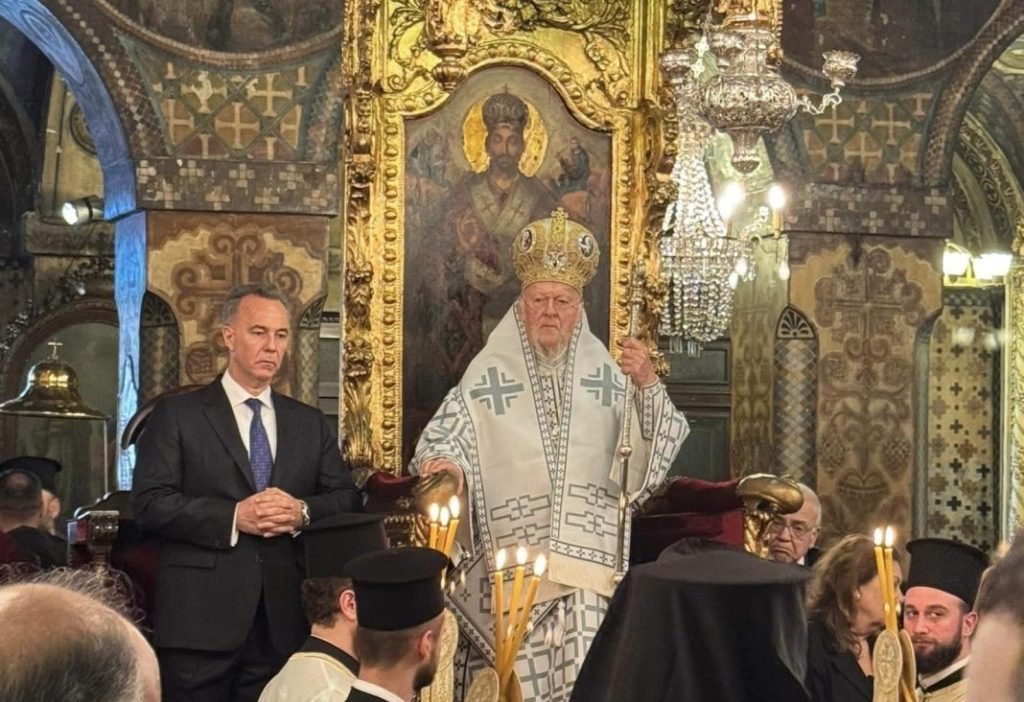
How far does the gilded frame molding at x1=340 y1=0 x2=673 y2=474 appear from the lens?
7.92m

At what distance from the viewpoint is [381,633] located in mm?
4246

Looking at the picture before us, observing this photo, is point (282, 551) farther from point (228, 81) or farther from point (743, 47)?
point (228, 81)

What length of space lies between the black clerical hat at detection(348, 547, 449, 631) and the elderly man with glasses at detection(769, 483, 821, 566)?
316 centimetres

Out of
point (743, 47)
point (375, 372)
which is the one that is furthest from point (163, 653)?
point (743, 47)

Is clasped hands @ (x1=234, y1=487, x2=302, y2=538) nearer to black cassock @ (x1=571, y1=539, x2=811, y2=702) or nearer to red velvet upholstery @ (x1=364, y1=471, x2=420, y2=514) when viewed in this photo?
red velvet upholstery @ (x1=364, y1=471, x2=420, y2=514)

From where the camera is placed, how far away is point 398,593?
14.1ft

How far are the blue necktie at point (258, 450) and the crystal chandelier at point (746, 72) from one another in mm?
2697

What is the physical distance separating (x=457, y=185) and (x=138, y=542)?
6.72 feet

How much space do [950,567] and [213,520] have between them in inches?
85.1

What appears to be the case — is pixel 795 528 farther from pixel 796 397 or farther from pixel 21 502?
pixel 796 397

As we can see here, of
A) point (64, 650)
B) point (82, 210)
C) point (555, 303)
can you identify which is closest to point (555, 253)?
point (555, 303)

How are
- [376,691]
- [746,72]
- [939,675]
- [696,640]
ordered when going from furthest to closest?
[746,72] → [939,675] → [376,691] → [696,640]

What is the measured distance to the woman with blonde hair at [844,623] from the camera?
5.70 metres

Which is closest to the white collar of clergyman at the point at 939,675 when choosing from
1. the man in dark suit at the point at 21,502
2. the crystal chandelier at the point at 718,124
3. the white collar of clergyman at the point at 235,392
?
the white collar of clergyman at the point at 235,392
